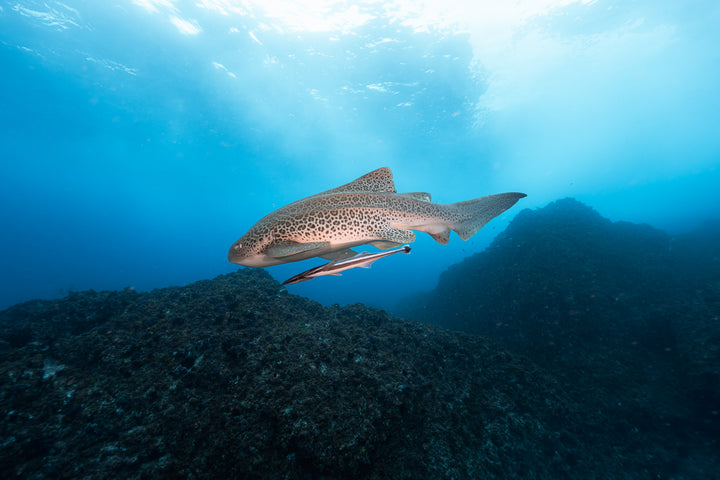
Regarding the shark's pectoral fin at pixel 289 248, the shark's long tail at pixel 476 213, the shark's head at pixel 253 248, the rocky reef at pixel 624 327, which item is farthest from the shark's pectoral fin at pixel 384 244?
the rocky reef at pixel 624 327

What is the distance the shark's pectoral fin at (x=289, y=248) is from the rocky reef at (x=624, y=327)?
7132 mm

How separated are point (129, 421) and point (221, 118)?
1859 inches

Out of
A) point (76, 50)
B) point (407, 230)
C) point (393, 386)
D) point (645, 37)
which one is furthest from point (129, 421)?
point (645, 37)

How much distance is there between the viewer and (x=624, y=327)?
6.35 metres

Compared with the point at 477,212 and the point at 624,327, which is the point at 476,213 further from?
the point at 624,327

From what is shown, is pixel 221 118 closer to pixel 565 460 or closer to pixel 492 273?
pixel 492 273

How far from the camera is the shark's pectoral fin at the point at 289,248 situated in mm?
1993

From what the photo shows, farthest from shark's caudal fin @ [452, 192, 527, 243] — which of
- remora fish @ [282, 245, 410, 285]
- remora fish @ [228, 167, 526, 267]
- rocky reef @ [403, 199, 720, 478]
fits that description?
rocky reef @ [403, 199, 720, 478]

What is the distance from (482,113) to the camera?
3297 centimetres

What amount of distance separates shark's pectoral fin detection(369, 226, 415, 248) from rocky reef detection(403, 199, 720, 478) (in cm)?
631

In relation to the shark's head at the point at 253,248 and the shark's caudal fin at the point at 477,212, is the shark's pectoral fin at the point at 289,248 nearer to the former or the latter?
the shark's head at the point at 253,248

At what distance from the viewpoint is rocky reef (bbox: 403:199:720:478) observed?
4.66m

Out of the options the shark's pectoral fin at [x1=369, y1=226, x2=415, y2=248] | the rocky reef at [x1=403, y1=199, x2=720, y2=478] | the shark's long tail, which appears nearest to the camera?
the shark's pectoral fin at [x1=369, y1=226, x2=415, y2=248]

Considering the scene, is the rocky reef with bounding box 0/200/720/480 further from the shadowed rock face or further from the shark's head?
the shark's head
